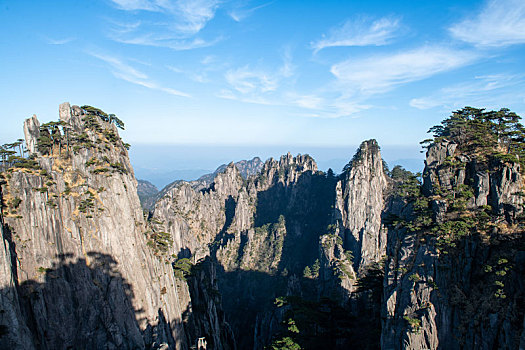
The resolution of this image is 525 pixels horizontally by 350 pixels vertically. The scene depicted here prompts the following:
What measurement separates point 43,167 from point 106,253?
14738 mm

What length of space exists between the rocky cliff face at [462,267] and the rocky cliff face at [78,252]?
101 ft

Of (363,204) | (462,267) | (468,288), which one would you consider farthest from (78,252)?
(363,204)

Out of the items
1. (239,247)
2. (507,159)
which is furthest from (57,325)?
(239,247)

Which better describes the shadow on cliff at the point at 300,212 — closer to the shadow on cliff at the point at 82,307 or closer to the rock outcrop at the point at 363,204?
the rock outcrop at the point at 363,204

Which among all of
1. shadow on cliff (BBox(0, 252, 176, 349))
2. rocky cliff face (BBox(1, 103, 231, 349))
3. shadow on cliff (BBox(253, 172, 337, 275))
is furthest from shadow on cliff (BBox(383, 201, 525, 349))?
shadow on cliff (BBox(253, 172, 337, 275))

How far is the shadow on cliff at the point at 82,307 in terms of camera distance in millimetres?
33219

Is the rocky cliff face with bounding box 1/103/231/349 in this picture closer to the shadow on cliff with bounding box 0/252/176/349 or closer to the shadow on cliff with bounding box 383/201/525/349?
the shadow on cliff with bounding box 0/252/176/349

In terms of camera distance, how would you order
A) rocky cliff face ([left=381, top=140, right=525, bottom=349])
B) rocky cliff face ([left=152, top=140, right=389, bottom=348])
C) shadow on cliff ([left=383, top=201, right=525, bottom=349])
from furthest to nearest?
1. rocky cliff face ([left=152, top=140, right=389, bottom=348])
2. rocky cliff face ([left=381, top=140, right=525, bottom=349])
3. shadow on cliff ([left=383, top=201, right=525, bottom=349])

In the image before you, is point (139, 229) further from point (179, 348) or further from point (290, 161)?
point (290, 161)

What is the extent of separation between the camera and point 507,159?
3412 centimetres

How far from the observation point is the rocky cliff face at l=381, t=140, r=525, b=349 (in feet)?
95.0

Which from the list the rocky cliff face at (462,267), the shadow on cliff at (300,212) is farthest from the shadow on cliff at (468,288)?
the shadow on cliff at (300,212)

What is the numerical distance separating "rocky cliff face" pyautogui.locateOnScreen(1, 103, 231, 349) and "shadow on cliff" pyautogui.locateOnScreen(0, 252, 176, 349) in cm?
11

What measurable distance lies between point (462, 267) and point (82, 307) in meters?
47.2
